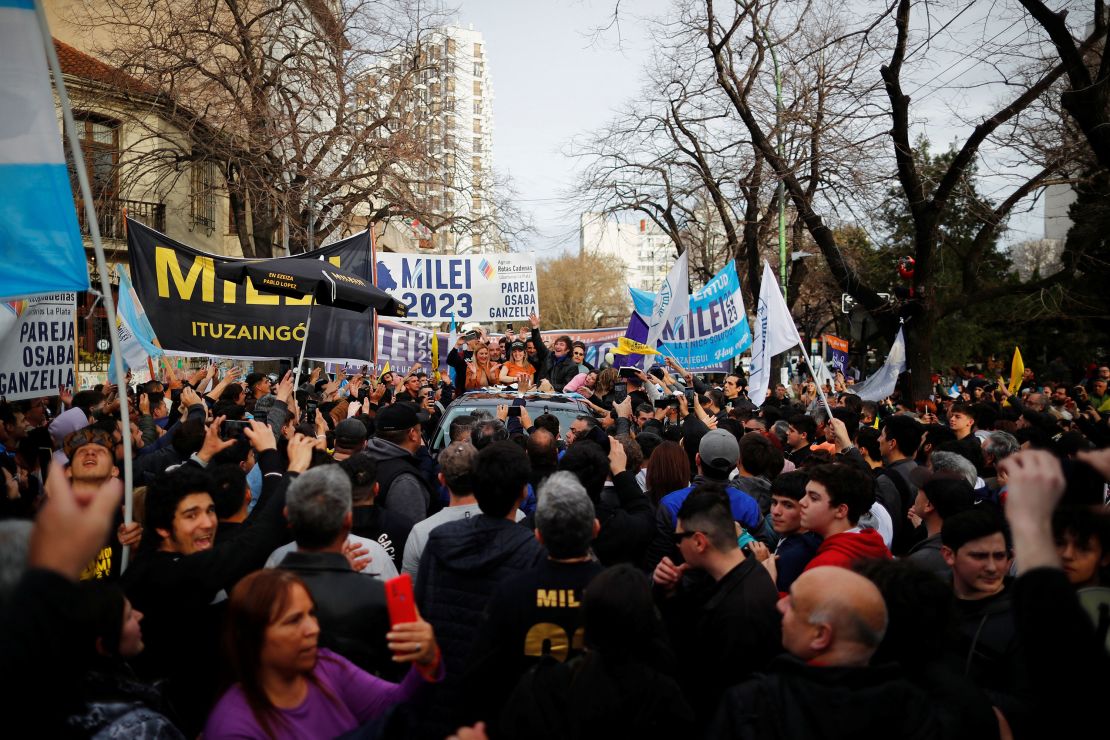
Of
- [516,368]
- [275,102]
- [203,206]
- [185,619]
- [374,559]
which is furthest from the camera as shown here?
[203,206]

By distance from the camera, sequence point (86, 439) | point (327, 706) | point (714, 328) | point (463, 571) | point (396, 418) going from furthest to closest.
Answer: point (714, 328)
point (396, 418)
point (86, 439)
point (463, 571)
point (327, 706)

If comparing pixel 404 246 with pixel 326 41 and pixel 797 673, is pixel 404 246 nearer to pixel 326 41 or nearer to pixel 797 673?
pixel 326 41

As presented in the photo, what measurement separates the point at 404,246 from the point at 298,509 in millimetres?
49112

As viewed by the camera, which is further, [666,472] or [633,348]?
[633,348]

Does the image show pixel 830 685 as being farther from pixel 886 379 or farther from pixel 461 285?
pixel 461 285

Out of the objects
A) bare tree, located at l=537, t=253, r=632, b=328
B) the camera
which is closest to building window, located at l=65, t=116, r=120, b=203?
the camera

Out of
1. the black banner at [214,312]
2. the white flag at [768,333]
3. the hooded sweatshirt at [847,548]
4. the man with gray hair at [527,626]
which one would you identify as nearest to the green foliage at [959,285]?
the white flag at [768,333]

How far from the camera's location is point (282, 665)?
2.65 metres

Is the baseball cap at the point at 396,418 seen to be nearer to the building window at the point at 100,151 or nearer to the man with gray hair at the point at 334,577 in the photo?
the man with gray hair at the point at 334,577

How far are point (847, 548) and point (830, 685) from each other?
5.55 feet

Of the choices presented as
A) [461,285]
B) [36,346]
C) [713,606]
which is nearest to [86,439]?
[36,346]

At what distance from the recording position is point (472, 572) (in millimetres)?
3422

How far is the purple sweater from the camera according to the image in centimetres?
258

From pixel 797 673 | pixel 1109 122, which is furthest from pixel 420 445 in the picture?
pixel 1109 122
